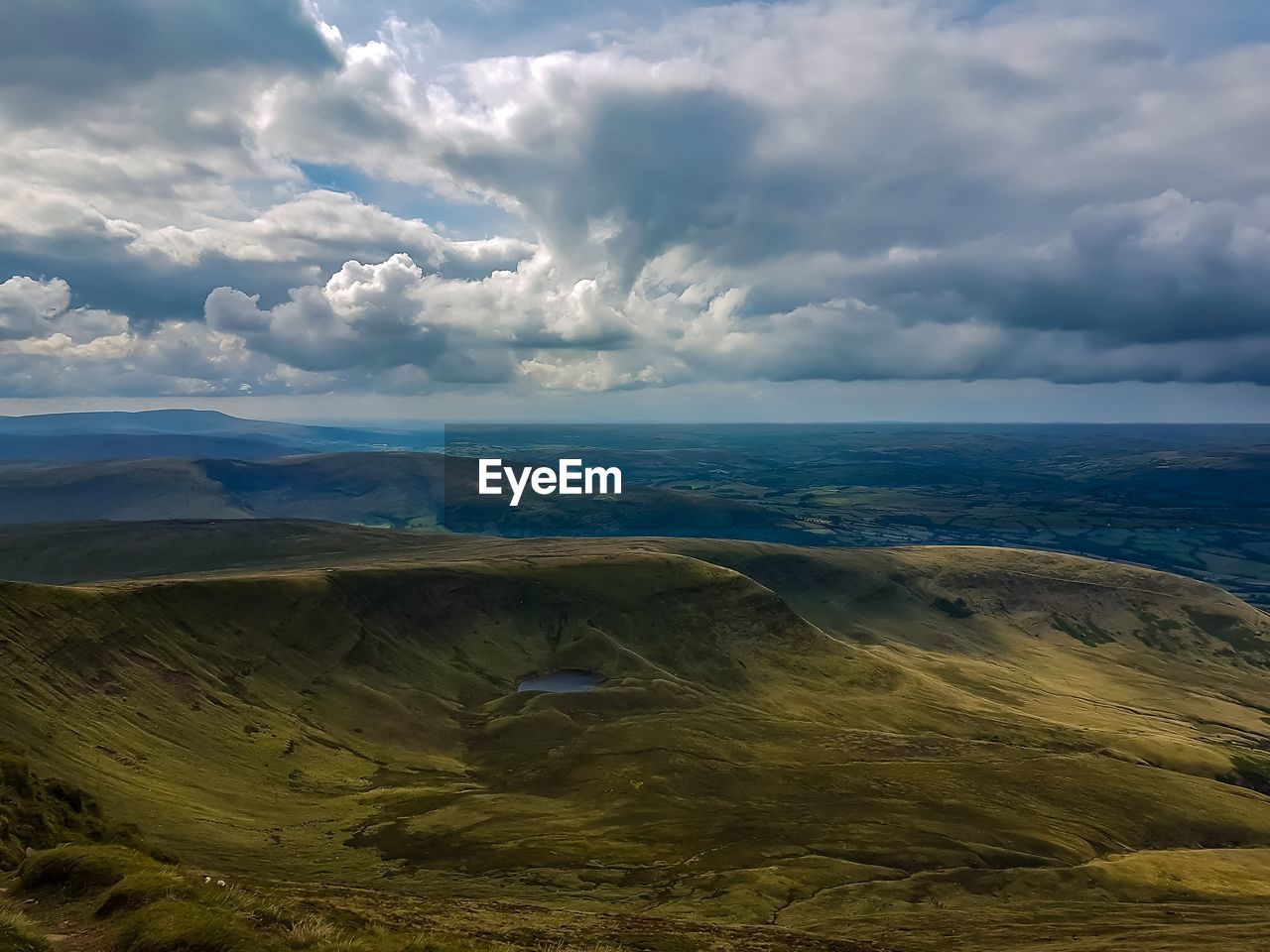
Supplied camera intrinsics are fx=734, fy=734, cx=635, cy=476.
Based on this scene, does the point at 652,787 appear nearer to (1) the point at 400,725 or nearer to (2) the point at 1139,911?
(1) the point at 400,725

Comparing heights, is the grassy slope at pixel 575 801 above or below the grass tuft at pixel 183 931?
below

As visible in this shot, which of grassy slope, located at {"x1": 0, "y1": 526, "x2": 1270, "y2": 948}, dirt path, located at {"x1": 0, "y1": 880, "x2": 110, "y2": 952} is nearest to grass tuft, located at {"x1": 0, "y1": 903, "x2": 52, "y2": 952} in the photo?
dirt path, located at {"x1": 0, "y1": 880, "x2": 110, "y2": 952}

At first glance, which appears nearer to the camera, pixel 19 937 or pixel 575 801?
pixel 19 937

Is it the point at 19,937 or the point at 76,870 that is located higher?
the point at 19,937

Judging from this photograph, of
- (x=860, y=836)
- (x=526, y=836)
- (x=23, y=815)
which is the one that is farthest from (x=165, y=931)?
(x=860, y=836)

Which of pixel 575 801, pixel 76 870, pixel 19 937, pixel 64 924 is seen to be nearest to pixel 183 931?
pixel 19 937

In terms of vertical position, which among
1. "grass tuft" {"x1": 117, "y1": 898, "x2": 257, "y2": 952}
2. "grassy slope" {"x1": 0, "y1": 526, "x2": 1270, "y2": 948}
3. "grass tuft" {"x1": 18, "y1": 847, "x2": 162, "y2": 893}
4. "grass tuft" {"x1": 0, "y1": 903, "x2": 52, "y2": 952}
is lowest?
"grassy slope" {"x1": 0, "y1": 526, "x2": 1270, "y2": 948}

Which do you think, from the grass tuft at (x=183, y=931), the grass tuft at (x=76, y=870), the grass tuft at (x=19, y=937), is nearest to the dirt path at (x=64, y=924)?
the grass tuft at (x=76, y=870)

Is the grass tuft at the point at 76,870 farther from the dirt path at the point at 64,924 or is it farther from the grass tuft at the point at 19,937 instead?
the grass tuft at the point at 19,937

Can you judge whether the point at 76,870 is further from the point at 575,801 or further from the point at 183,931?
the point at 575,801

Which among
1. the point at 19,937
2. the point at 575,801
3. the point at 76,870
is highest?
the point at 19,937

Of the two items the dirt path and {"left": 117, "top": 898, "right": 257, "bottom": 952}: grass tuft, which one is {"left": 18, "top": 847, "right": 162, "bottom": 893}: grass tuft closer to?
the dirt path
